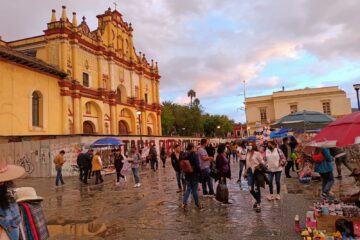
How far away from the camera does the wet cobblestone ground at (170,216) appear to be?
21.5 feet

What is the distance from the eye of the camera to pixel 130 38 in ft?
142

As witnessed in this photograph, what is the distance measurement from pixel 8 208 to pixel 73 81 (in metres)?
29.0

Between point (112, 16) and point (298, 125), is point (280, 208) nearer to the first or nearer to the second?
point (298, 125)

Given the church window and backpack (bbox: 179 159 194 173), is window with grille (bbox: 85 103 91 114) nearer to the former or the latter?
the church window

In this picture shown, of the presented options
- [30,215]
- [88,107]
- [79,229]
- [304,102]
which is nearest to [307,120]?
[79,229]

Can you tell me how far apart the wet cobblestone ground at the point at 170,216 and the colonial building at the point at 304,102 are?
162 feet

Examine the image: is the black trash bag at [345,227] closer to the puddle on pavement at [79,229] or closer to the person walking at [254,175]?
the person walking at [254,175]

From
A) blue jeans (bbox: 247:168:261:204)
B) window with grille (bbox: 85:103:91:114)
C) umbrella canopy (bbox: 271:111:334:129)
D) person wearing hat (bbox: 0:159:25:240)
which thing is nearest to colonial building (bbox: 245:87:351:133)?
window with grille (bbox: 85:103:91:114)

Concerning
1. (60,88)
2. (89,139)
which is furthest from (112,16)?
(89,139)

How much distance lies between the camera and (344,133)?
174 inches

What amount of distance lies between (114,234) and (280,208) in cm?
429

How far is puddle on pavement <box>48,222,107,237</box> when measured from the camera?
697 centimetres

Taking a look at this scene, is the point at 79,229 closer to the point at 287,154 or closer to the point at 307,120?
the point at 307,120

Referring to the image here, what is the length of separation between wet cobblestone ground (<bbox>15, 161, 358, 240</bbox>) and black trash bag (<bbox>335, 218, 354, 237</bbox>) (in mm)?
842
